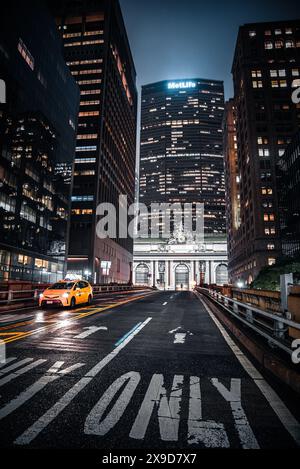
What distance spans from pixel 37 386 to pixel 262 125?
98.1m

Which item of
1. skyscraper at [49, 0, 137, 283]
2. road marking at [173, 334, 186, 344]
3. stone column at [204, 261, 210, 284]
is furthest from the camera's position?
stone column at [204, 261, 210, 284]

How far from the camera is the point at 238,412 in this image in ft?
11.7

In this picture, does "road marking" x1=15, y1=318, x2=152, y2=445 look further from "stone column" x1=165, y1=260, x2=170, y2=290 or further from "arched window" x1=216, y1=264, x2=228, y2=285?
"arched window" x1=216, y1=264, x2=228, y2=285

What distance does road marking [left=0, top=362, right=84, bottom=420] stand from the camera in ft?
11.6

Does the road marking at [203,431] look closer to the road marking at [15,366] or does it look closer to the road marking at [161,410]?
the road marking at [161,410]

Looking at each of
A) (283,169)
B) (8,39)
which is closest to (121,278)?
(283,169)

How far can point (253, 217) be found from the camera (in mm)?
81188

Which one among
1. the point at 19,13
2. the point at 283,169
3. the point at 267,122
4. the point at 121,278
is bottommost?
the point at 121,278

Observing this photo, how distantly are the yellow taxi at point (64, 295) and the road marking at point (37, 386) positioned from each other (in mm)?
10362

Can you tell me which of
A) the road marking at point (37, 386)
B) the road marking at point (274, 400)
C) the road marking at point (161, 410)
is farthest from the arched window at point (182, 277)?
the road marking at point (161, 410)

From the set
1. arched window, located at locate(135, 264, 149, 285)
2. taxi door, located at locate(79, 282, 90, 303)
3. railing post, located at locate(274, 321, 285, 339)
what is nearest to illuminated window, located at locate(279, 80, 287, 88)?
arched window, located at locate(135, 264, 149, 285)

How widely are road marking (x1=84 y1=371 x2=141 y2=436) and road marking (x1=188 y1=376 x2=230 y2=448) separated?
34.3 inches

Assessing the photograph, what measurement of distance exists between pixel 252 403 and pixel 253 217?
83.0 meters
